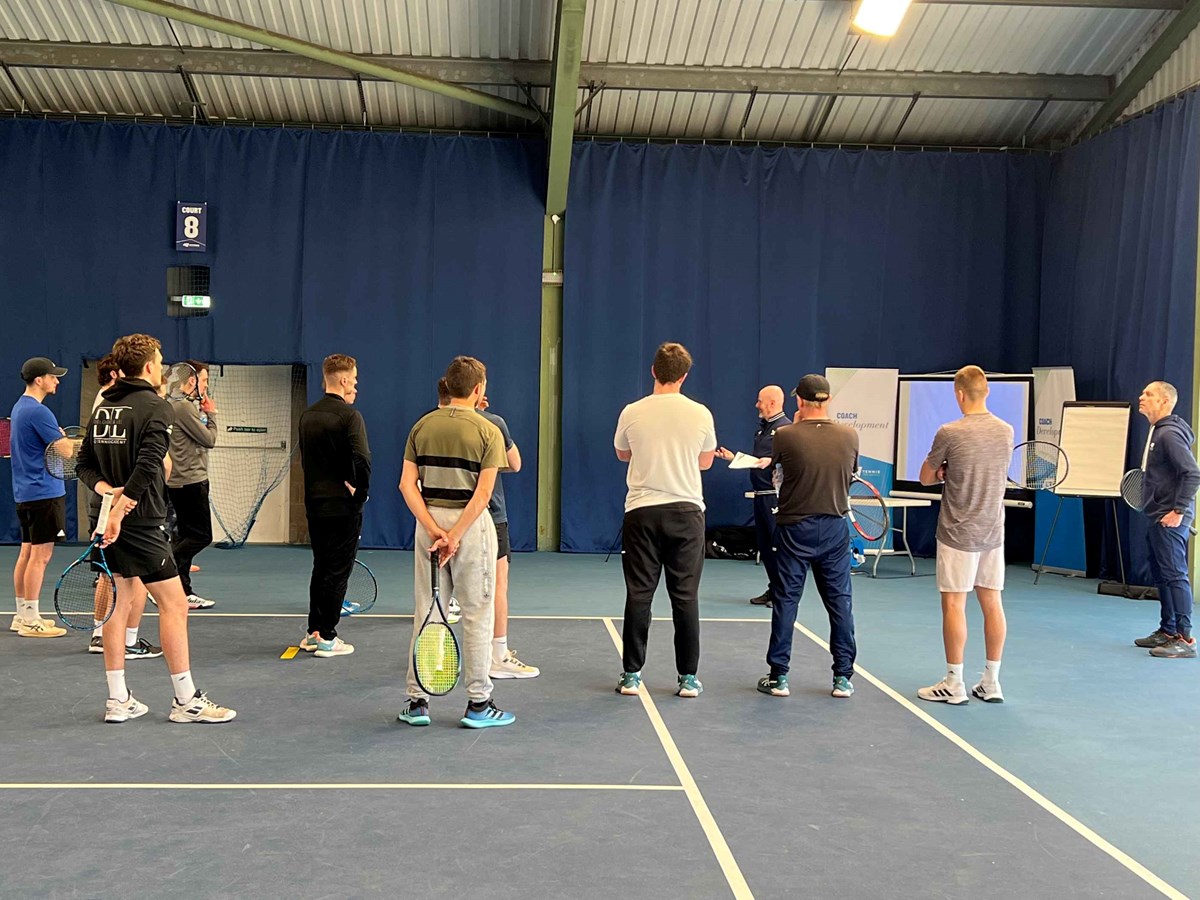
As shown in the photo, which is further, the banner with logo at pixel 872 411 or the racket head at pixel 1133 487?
the banner with logo at pixel 872 411

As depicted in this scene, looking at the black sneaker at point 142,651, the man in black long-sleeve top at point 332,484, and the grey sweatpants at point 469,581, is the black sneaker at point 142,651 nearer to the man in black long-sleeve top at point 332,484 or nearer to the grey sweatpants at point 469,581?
the man in black long-sleeve top at point 332,484

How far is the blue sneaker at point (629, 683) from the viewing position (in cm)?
553

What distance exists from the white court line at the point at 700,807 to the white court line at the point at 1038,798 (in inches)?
48.8

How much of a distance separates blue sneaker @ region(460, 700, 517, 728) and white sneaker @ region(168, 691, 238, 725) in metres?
1.06

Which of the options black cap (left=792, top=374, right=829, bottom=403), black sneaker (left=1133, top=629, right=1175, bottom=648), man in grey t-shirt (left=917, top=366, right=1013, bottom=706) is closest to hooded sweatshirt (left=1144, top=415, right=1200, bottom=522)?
black sneaker (left=1133, top=629, right=1175, bottom=648)

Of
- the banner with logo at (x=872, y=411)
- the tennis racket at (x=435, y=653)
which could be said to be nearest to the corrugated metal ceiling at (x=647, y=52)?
the banner with logo at (x=872, y=411)

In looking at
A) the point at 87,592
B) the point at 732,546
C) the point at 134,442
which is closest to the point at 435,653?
the point at 134,442

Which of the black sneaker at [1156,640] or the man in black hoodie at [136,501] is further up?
the man in black hoodie at [136,501]

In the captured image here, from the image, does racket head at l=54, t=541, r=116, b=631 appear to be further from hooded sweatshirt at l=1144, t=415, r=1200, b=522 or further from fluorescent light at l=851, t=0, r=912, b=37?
fluorescent light at l=851, t=0, r=912, b=37

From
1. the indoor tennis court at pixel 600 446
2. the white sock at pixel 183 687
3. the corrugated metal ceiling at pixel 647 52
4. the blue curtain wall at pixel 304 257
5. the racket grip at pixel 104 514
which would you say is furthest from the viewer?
the blue curtain wall at pixel 304 257

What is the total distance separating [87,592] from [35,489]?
824 mm

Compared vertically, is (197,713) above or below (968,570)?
below

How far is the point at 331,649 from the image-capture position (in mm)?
6277

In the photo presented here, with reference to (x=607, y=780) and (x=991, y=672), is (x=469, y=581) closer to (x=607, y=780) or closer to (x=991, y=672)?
(x=607, y=780)
